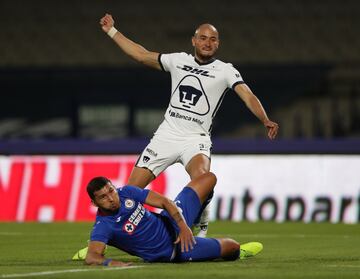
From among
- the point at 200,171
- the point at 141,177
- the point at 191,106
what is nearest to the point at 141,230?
the point at 200,171

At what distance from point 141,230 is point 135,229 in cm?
5

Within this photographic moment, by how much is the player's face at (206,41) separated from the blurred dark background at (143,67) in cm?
1294

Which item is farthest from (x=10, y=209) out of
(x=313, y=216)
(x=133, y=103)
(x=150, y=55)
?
(x=150, y=55)

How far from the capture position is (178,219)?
9.34 meters

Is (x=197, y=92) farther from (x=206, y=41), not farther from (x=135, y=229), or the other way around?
(x=135, y=229)

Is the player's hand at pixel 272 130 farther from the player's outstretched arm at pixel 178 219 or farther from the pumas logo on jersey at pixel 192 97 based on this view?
the player's outstretched arm at pixel 178 219

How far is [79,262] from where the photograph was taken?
1022 centimetres

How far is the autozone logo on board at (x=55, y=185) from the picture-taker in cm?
1938

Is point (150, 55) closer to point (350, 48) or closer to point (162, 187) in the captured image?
point (162, 187)

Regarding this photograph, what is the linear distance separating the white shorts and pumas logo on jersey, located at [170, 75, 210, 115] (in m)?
0.27

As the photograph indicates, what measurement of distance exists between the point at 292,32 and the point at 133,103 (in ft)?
12.6

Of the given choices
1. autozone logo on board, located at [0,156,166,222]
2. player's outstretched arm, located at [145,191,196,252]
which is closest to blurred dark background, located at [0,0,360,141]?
autozone logo on board, located at [0,156,166,222]

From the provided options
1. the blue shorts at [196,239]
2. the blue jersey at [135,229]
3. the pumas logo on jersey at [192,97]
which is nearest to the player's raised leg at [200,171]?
the pumas logo on jersey at [192,97]

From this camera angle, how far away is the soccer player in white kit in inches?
437
